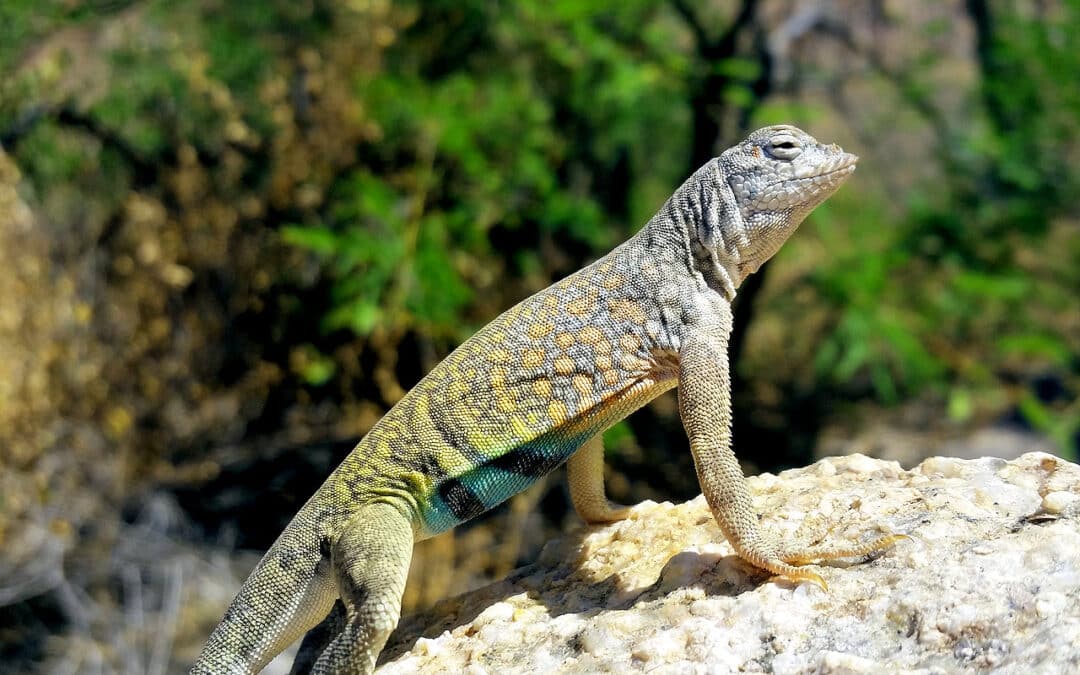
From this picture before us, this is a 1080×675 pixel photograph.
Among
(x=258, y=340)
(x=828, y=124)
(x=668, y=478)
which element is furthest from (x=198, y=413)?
(x=828, y=124)

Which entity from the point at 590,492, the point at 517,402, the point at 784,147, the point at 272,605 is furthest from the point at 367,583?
the point at 784,147

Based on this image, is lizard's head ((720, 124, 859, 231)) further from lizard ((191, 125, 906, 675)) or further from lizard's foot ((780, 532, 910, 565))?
lizard's foot ((780, 532, 910, 565))

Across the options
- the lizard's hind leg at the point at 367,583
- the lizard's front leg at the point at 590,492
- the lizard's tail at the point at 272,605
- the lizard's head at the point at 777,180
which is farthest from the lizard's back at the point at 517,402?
the lizard's front leg at the point at 590,492

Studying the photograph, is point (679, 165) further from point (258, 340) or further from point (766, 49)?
point (258, 340)

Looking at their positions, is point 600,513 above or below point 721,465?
below

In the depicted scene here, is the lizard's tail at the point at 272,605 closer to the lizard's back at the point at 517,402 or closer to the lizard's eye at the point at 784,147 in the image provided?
the lizard's back at the point at 517,402

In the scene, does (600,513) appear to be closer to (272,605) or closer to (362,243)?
(272,605)
